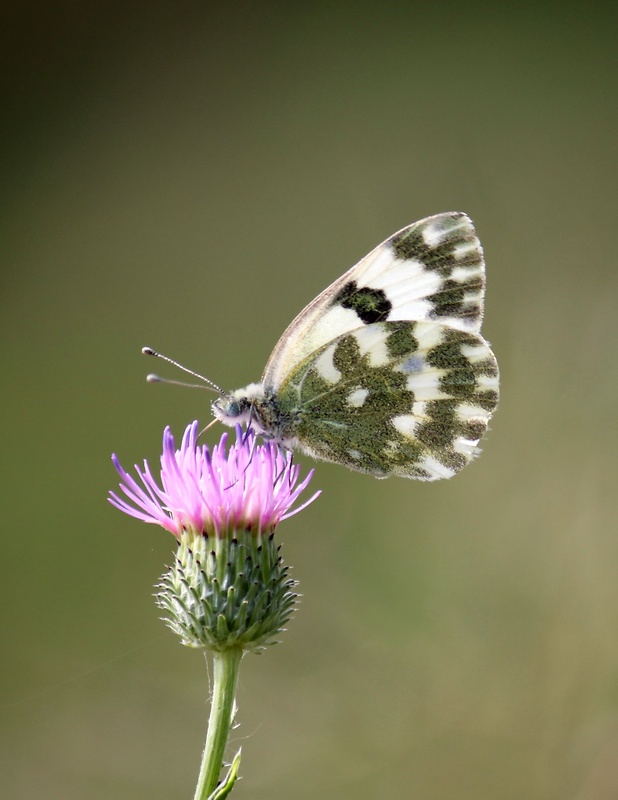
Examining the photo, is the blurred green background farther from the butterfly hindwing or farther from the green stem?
the green stem

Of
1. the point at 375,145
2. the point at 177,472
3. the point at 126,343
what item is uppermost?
the point at 375,145

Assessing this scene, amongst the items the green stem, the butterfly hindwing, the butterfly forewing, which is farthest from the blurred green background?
the green stem

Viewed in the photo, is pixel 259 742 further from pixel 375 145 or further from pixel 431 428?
pixel 375 145

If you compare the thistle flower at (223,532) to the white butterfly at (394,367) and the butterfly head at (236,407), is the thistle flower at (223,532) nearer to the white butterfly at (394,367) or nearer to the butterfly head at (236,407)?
the butterfly head at (236,407)

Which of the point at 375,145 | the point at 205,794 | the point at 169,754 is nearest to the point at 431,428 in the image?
the point at 205,794

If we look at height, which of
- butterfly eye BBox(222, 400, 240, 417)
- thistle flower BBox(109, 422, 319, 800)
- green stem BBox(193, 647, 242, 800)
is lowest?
green stem BBox(193, 647, 242, 800)
